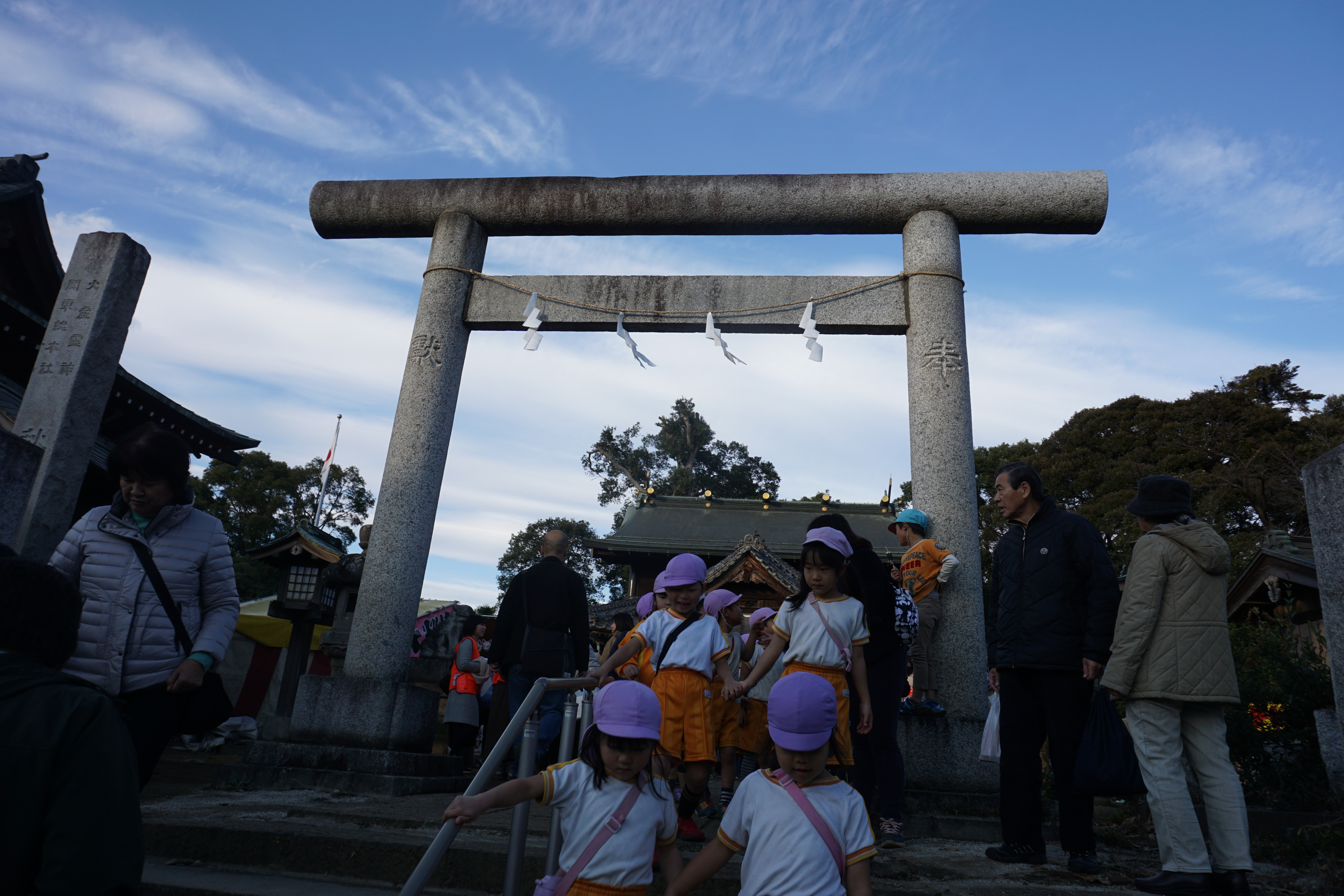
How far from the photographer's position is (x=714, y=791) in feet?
19.2

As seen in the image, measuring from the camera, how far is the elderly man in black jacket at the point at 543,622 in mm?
5312

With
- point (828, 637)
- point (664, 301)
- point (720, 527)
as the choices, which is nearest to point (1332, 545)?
point (828, 637)

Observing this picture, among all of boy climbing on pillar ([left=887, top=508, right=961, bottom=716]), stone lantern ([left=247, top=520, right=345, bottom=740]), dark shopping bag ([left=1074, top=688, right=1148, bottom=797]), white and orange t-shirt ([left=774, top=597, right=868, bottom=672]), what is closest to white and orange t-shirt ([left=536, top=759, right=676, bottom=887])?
white and orange t-shirt ([left=774, top=597, right=868, bottom=672])

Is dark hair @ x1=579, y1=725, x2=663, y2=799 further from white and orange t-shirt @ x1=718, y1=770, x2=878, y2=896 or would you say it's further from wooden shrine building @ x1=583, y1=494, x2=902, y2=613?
wooden shrine building @ x1=583, y1=494, x2=902, y2=613

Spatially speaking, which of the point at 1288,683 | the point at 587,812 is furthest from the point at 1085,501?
the point at 587,812

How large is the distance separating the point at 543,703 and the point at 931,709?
2.71 meters

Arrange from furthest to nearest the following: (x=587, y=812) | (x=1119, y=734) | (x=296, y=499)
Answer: (x=296, y=499) → (x=1119, y=734) → (x=587, y=812)

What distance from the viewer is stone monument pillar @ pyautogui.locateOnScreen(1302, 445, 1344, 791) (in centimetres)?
353

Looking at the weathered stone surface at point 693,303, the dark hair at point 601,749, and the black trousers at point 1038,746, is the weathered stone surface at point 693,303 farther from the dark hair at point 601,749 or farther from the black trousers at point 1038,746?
the dark hair at point 601,749

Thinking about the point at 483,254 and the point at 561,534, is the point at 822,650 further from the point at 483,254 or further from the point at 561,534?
the point at 483,254

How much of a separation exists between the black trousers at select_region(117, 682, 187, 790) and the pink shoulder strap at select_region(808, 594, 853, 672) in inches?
100

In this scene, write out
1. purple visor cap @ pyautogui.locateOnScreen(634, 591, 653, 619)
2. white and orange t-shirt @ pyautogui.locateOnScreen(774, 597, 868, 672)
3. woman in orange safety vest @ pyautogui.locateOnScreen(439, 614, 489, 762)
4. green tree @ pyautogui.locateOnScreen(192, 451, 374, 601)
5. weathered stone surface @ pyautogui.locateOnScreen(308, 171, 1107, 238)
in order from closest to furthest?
1. white and orange t-shirt @ pyautogui.locateOnScreen(774, 597, 868, 672)
2. weathered stone surface @ pyautogui.locateOnScreen(308, 171, 1107, 238)
3. purple visor cap @ pyautogui.locateOnScreen(634, 591, 653, 619)
4. woman in orange safety vest @ pyautogui.locateOnScreen(439, 614, 489, 762)
5. green tree @ pyautogui.locateOnScreen(192, 451, 374, 601)

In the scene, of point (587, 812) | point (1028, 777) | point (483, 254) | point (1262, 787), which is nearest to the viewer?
point (587, 812)

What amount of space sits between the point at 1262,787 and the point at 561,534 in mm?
4840
